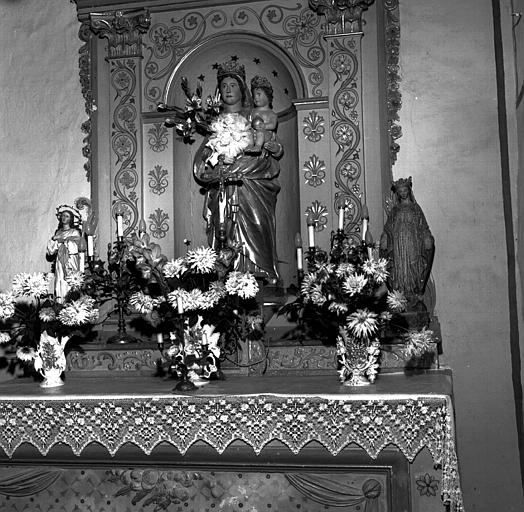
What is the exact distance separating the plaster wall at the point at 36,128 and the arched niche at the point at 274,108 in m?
0.67

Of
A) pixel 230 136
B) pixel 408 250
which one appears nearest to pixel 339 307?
pixel 408 250

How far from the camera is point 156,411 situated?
400 cm

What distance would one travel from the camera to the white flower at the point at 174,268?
4220mm

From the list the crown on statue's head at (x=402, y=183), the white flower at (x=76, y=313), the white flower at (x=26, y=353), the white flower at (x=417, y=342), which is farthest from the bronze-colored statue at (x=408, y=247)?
the white flower at (x=26, y=353)

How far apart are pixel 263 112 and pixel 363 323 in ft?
6.92

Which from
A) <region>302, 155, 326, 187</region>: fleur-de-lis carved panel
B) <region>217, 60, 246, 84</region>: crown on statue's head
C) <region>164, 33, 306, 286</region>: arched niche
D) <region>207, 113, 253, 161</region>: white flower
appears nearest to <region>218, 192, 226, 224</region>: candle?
<region>207, 113, 253, 161</region>: white flower

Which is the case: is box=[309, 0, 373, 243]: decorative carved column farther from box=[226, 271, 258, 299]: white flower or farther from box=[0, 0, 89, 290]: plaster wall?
box=[0, 0, 89, 290]: plaster wall

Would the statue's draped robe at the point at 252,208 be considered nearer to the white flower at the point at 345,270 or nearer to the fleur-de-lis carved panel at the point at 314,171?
the fleur-de-lis carved panel at the point at 314,171

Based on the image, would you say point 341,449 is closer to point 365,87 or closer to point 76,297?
point 76,297

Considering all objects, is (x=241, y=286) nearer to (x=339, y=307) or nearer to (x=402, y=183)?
(x=339, y=307)

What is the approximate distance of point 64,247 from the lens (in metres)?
5.48

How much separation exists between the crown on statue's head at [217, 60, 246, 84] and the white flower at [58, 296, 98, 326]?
1974 millimetres

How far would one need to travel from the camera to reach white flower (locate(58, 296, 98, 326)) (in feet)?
14.4

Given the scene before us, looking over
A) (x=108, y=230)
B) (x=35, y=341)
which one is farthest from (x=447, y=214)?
(x=35, y=341)
